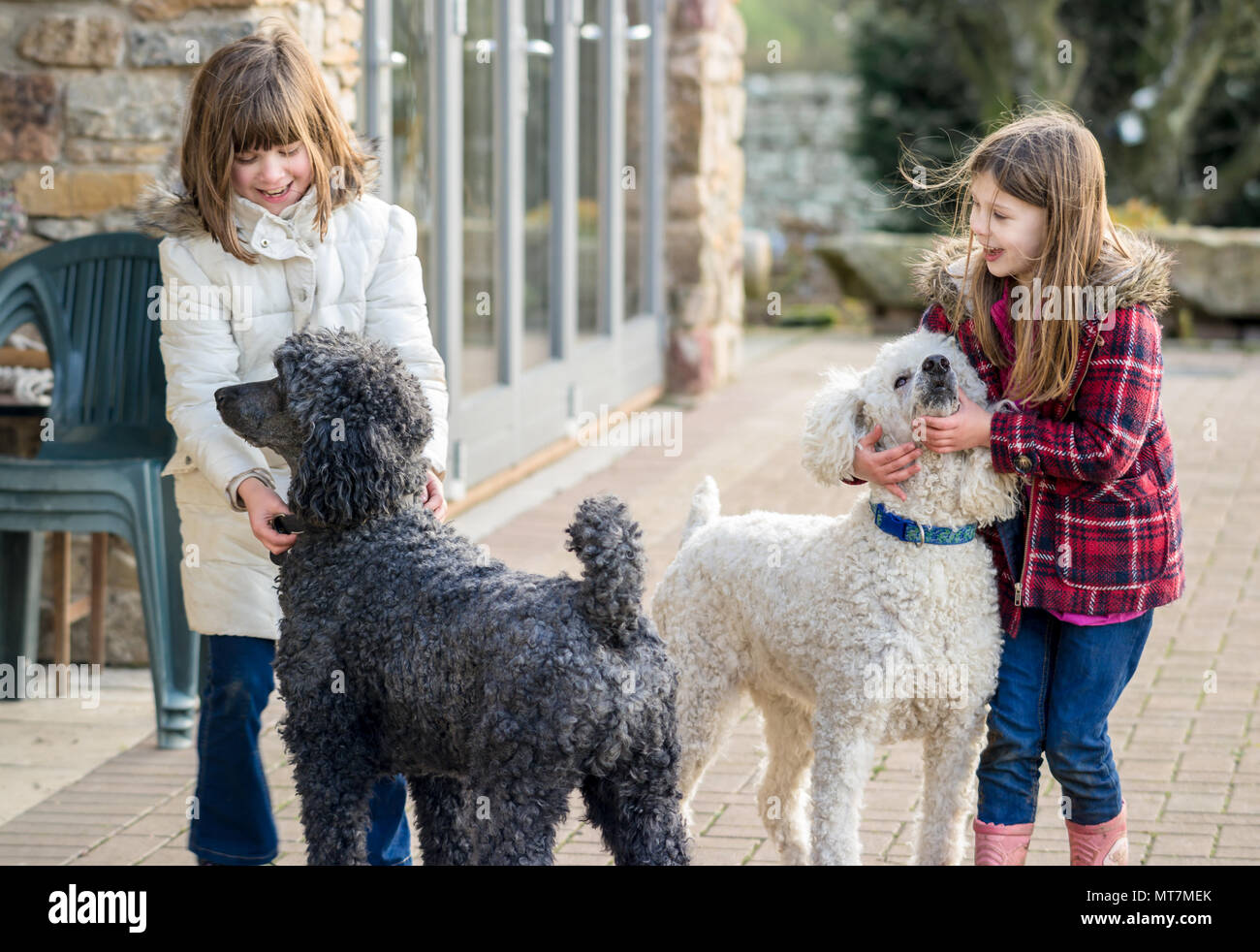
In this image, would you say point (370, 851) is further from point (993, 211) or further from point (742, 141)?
point (742, 141)

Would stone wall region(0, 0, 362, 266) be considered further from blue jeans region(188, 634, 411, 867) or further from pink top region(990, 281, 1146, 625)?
pink top region(990, 281, 1146, 625)

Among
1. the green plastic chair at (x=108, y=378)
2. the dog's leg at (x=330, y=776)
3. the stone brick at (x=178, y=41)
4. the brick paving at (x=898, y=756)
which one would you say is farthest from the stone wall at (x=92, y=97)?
the dog's leg at (x=330, y=776)

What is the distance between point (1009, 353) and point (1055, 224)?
298 mm

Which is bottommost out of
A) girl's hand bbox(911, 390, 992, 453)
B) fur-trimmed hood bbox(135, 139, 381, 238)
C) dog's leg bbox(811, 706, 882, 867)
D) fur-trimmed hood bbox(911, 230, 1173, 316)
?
dog's leg bbox(811, 706, 882, 867)

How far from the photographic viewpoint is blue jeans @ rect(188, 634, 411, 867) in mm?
3510

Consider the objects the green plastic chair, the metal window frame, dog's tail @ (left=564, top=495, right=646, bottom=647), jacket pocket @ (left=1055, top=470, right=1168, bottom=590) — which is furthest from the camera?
the metal window frame

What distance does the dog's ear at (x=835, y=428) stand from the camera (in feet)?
10.7

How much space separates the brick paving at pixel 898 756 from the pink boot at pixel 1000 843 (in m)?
0.58

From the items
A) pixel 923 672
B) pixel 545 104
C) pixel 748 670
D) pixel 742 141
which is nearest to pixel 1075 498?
pixel 923 672

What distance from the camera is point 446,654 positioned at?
9.12 feet

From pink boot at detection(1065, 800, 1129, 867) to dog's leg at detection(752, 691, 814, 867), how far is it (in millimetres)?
719
